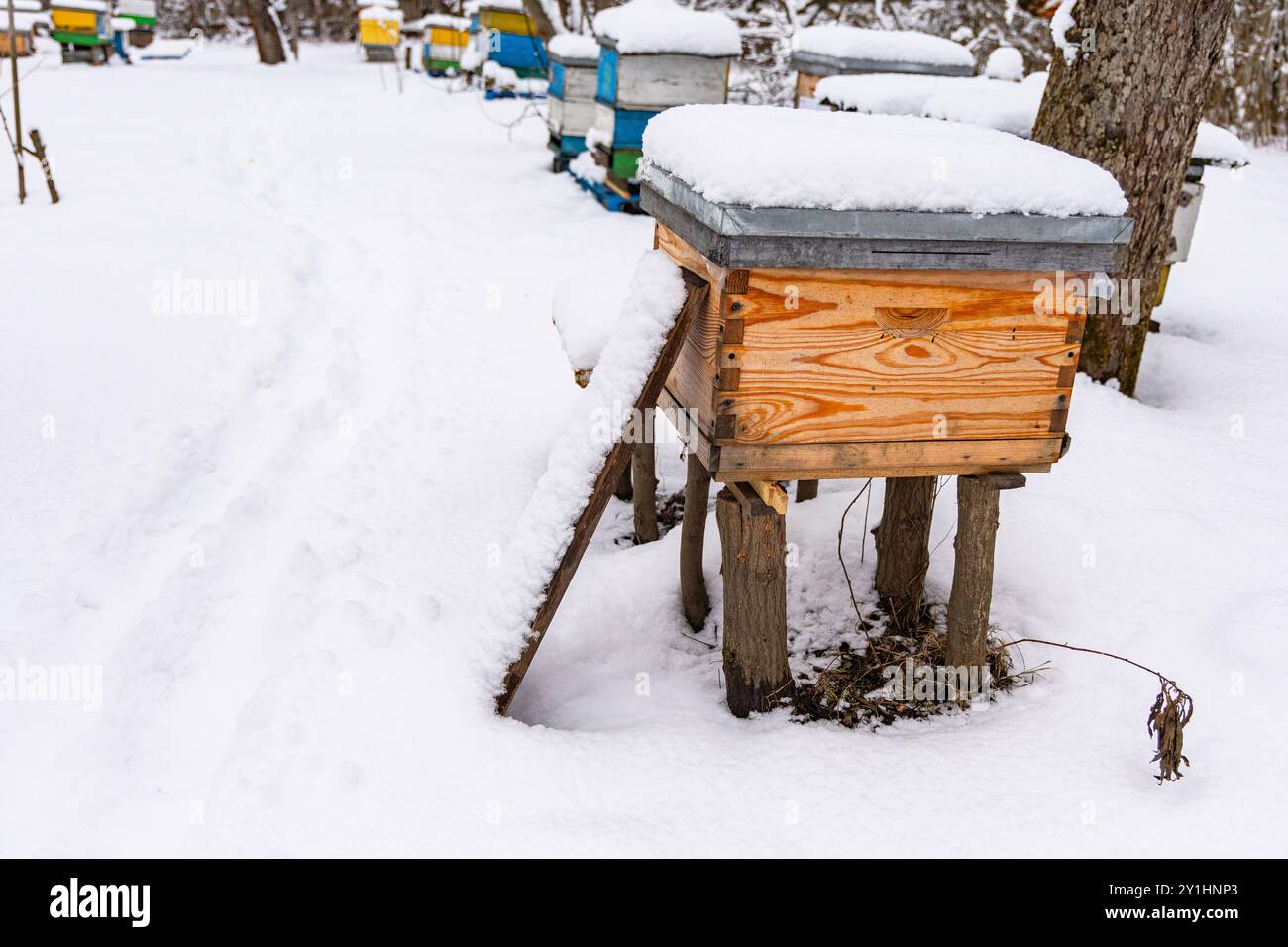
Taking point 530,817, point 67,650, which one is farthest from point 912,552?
point 67,650

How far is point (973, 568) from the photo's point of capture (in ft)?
10.2

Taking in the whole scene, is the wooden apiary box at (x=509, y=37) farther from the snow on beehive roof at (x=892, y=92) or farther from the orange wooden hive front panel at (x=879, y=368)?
the orange wooden hive front panel at (x=879, y=368)

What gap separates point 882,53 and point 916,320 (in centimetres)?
813

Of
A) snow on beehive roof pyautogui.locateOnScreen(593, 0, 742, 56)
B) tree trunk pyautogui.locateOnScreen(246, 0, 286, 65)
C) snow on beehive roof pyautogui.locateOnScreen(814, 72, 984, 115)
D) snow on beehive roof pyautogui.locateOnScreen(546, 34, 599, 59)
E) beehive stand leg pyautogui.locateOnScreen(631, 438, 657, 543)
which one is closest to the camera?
beehive stand leg pyautogui.locateOnScreen(631, 438, 657, 543)

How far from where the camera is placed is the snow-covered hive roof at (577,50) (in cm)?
991

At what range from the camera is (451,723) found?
2.91 metres

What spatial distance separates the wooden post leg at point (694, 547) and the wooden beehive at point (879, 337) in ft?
1.70

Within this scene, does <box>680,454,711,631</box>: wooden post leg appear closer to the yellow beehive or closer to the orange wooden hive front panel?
the orange wooden hive front panel

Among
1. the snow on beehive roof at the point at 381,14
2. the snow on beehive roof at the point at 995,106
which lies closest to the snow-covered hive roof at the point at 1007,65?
the snow on beehive roof at the point at 995,106

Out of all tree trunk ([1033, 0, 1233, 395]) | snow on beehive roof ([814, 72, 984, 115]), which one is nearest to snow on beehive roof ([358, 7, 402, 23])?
snow on beehive roof ([814, 72, 984, 115])

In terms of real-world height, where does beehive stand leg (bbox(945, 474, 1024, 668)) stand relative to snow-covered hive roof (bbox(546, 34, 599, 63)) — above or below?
below

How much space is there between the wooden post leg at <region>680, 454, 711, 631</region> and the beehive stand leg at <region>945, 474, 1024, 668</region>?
0.85 metres

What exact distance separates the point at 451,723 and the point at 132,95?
53.6ft

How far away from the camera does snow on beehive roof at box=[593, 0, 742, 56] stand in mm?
8336
